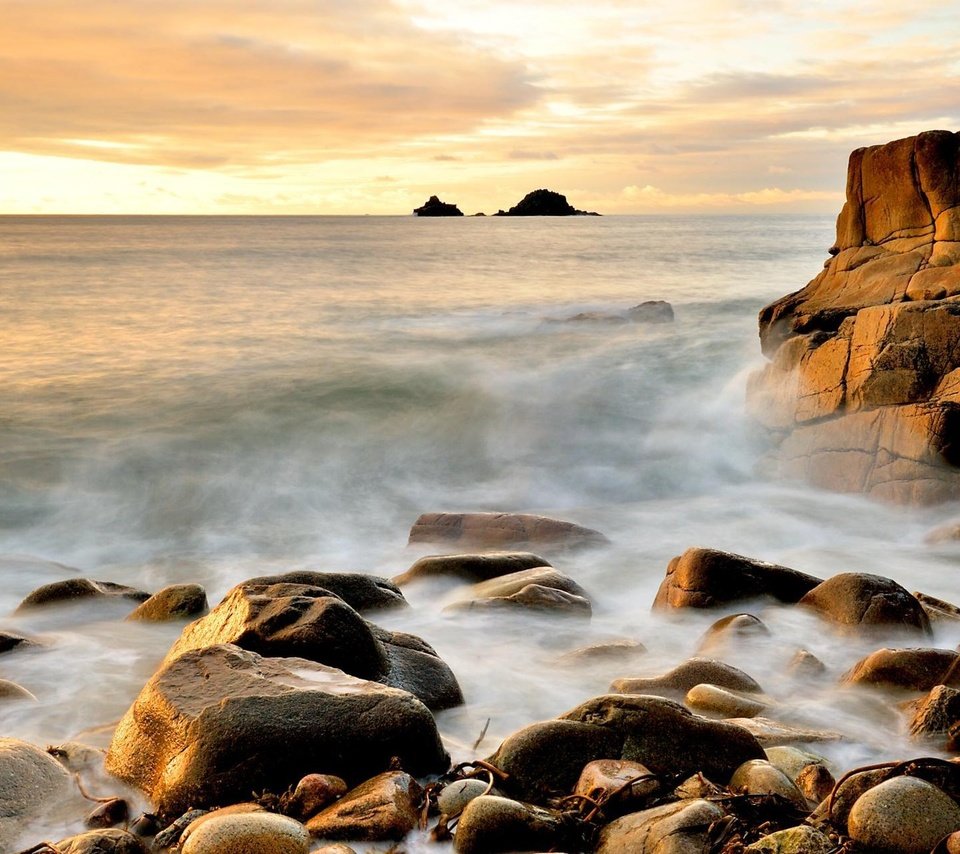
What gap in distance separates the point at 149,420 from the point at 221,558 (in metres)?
5.40

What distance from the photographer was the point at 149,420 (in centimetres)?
1391

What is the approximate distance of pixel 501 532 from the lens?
8.76m

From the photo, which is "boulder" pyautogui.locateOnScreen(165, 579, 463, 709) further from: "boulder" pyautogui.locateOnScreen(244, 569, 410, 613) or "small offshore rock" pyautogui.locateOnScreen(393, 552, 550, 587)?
"small offshore rock" pyautogui.locateOnScreen(393, 552, 550, 587)

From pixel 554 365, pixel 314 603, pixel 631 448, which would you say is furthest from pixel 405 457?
pixel 314 603

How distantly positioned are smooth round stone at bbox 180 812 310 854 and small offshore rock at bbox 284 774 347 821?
1.05 feet

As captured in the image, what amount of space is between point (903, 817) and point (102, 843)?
2.70 meters

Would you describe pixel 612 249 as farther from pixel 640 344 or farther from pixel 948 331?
pixel 948 331

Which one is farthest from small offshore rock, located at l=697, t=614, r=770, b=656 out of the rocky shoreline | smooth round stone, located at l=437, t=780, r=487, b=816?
smooth round stone, located at l=437, t=780, r=487, b=816

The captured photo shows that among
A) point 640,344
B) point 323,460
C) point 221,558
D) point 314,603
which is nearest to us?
point 314,603

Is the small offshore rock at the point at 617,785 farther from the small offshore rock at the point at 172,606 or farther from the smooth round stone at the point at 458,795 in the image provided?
the small offshore rock at the point at 172,606

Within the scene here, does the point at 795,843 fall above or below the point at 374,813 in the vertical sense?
above

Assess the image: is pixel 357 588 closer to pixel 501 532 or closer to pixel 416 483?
pixel 501 532

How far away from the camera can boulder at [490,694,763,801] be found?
12.4 ft

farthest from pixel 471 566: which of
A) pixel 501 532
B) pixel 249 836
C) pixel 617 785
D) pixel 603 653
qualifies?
pixel 249 836
